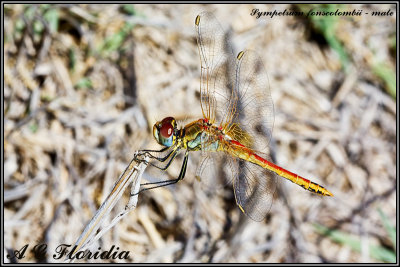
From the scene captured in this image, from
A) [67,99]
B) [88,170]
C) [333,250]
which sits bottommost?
[333,250]

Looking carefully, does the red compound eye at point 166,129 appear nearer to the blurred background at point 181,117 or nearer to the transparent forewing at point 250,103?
the transparent forewing at point 250,103

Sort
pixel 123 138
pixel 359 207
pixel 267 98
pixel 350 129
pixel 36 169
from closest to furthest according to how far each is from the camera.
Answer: pixel 267 98
pixel 36 169
pixel 123 138
pixel 359 207
pixel 350 129

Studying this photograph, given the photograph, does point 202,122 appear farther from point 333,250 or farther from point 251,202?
point 333,250

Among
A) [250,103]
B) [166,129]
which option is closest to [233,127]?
[250,103]

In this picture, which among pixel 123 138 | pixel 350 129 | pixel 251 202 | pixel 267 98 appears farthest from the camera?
Answer: pixel 350 129

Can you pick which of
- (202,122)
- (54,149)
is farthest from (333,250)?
(54,149)

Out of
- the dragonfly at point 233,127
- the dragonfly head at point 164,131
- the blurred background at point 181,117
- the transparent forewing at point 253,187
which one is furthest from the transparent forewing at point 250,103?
the blurred background at point 181,117

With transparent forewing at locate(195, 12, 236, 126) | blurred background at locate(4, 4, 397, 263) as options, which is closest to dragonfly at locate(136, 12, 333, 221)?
transparent forewing at locate(195, 12, 236, 126)
